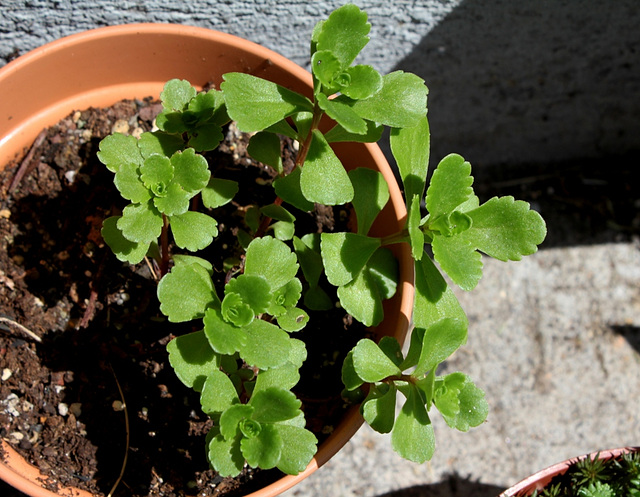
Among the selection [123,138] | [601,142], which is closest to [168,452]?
[123,138]

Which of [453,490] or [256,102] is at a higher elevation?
[256,102]

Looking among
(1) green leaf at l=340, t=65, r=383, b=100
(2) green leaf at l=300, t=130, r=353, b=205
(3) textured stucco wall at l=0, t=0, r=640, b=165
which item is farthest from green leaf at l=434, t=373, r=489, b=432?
(3) textured stucco wall at l=0, t=0, r=640, b=165

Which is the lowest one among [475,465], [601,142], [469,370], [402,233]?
[475,465]

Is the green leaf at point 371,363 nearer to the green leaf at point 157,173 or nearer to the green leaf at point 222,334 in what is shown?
the green leaf at point 222,334

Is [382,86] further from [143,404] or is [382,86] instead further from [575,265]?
[575,265]

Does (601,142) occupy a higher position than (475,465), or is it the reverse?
(601,142)

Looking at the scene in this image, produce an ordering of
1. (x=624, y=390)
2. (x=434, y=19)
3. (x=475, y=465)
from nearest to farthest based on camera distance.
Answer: (x=434, y=19)
(x=475, y=465)
(x=624, y=390)

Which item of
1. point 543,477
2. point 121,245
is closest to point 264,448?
point 121,245

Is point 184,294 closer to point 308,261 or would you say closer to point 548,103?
point 308,261
